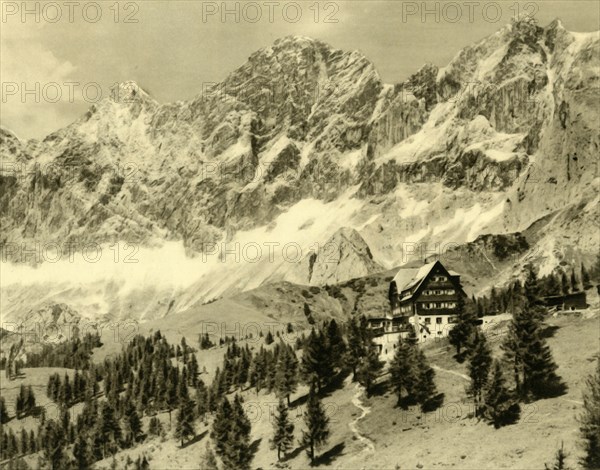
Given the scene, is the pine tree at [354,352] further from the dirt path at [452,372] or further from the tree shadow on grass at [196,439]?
the tree shadow on grass at [196,439]

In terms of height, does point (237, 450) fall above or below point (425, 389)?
below

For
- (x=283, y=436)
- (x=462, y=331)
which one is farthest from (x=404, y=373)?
(x=283, y=436)

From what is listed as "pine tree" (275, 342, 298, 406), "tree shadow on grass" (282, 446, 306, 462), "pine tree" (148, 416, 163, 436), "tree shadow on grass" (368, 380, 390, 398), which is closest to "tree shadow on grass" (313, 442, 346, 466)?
"tree shadow on grass" (282, 446, 306, 462)

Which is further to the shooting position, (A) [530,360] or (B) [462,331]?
(B) [462,331]

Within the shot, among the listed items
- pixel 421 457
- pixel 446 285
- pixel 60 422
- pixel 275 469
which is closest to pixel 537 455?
pixel 421 457

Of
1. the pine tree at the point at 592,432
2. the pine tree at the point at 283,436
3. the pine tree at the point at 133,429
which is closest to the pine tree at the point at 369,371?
the pine tree at the point at 283,436

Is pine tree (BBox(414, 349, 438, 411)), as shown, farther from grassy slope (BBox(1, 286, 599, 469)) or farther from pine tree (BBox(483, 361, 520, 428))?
pine tree (BBox(483, 361, 520, 428))

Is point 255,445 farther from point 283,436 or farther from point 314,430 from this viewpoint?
point 314,430
